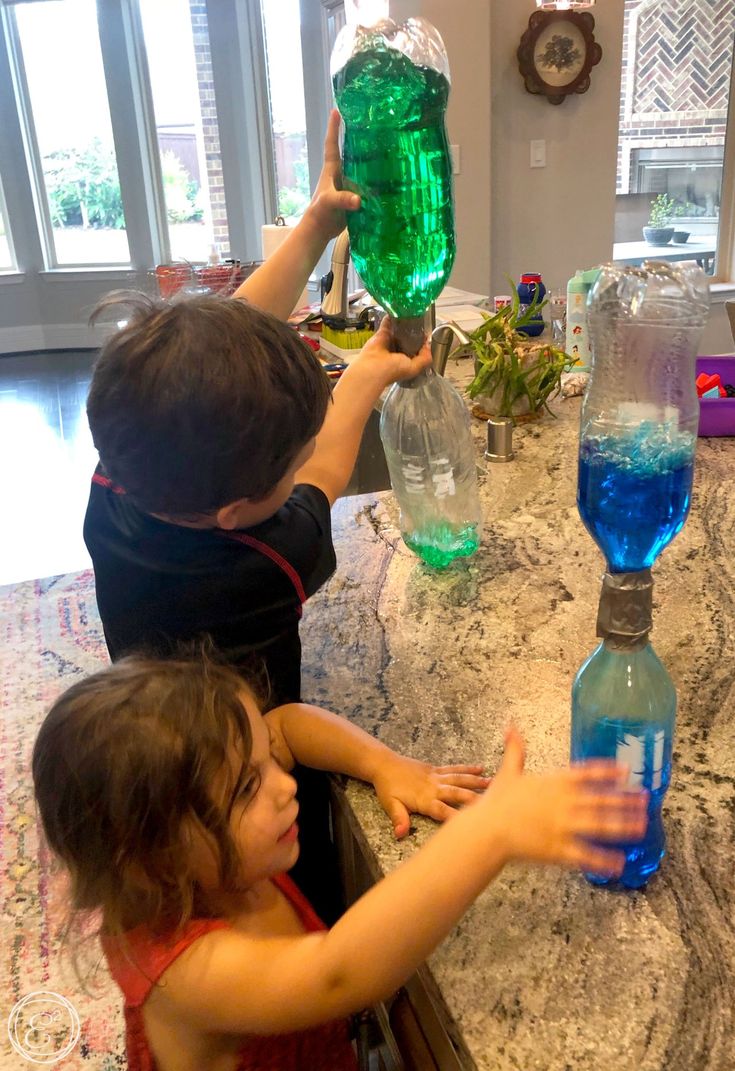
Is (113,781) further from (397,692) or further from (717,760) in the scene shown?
(717,760)

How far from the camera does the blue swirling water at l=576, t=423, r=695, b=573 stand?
20.4 inches

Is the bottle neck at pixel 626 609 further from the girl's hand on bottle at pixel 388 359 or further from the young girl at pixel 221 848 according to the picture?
the girl's hand on bottle at pixel 388 359

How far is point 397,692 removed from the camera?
2.79 ft

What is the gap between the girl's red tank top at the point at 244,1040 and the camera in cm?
59

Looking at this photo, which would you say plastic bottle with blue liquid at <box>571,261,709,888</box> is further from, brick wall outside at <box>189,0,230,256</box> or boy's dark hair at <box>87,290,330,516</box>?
brick wall outside at <box>189,0,230,256</box>

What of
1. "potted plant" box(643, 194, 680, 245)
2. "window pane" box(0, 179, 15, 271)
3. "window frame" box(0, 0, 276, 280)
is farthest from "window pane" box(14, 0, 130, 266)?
"potted plant" box(643, 194, 680, 245)

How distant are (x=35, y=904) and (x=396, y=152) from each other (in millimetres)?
891

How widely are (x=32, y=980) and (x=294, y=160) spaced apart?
5.03 meters

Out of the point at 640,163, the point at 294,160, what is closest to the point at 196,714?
the point at 640,163

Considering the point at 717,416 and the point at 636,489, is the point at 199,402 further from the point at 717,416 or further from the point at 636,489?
the point at 717,416

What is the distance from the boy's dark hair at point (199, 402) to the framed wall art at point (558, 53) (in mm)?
3576

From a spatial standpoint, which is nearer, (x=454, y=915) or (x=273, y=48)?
(x=454, y=915)

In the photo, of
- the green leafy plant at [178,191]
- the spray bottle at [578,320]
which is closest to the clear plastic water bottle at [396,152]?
the spray bottle at [578,320]

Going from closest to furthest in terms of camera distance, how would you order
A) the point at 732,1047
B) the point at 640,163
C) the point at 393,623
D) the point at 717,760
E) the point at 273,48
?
the point at 732,1047 < the point at 717,760 < the point at 393,623 < the point at 640,163 < the point at 273,48
